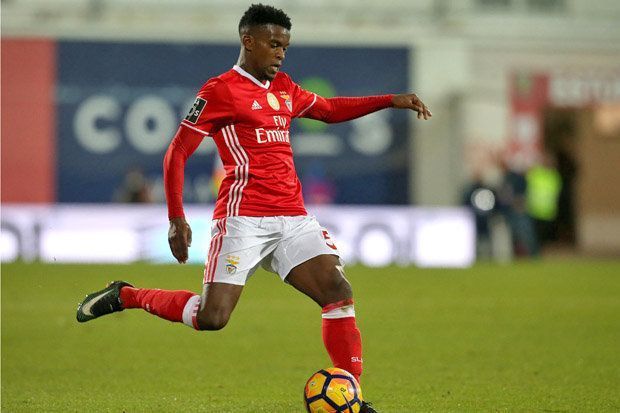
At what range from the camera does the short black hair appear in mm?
6531

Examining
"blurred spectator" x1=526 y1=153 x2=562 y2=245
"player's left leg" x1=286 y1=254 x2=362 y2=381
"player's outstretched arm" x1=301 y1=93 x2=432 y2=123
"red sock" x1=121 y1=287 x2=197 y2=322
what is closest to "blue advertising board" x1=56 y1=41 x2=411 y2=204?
"blurred spectator" x1=526 y1=153 x2=562 y2=245

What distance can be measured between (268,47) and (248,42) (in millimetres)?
129

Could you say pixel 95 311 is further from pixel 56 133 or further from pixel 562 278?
pixel 56 133

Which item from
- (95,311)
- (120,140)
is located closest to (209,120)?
(95,311)

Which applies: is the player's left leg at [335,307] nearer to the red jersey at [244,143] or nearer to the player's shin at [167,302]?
the red jersey at [244,143]

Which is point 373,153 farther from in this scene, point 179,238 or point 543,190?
point 179,238

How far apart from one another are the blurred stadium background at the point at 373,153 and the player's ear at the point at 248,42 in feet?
16.4

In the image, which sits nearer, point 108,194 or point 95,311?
point 95,311

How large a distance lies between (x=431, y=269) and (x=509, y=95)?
30.0 ft

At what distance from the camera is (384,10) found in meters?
26.8

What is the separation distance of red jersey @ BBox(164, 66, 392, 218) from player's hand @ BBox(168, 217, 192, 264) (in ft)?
0.50

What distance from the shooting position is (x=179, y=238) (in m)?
6.14

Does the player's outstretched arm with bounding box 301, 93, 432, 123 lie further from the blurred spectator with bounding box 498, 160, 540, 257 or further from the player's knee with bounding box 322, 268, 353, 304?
the blurred spectator with bounding box 498, 160, 540, 257

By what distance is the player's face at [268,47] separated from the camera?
21.4ft
